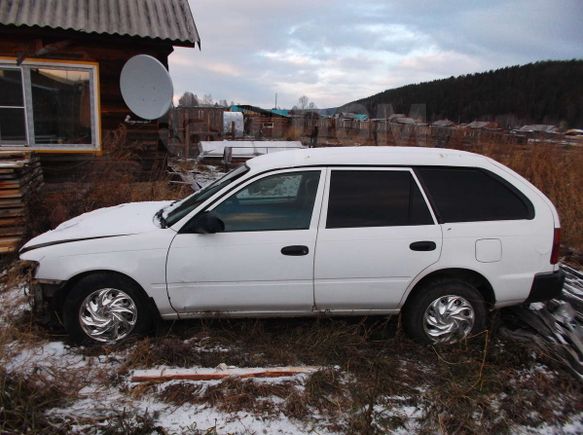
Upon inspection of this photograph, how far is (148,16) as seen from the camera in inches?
332

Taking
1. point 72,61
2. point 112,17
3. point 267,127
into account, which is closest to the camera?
point 72,61

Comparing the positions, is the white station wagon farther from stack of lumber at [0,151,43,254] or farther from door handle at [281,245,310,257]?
stack of lumber at [0,151,43,254]

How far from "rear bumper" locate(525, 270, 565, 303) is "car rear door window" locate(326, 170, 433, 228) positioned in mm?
1011

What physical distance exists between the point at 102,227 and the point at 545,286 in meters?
3.70

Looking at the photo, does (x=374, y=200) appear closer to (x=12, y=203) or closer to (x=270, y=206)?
(x=270, y=206)

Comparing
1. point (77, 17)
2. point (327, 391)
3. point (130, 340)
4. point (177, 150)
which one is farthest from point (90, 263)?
point (177, 150)

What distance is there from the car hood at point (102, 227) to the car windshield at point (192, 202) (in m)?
0.10

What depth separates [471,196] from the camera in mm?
3717

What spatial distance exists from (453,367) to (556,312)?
1370mm

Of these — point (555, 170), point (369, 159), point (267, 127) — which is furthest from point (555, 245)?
point (267, 127)

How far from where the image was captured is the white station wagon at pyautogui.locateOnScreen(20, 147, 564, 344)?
3.52 meters

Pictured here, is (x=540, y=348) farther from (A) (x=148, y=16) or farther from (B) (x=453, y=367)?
(A) (x=148, y=16)

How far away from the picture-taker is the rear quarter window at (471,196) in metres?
3.67

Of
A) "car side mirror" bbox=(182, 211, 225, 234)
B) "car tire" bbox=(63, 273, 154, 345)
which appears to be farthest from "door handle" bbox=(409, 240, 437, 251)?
"car tire" bbox=(63, 273, 154, 345)
